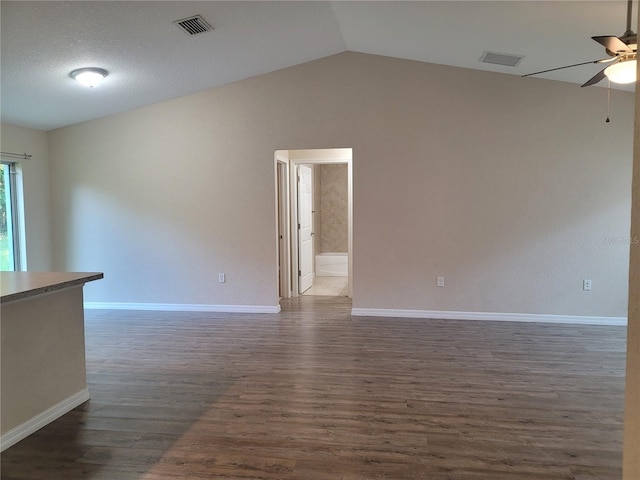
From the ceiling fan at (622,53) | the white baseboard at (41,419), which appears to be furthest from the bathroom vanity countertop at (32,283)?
the ceiling fan at (622,53)

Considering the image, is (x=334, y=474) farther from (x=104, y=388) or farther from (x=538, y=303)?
(x=538, y=303)

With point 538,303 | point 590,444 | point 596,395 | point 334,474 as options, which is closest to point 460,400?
point 590,444

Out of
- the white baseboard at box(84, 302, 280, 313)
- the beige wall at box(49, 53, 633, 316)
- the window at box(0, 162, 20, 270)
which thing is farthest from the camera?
the white baseboard at box(84, 302, 280, 313)

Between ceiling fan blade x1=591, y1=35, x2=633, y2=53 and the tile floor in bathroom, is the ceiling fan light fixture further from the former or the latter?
the tile floor in bathroom

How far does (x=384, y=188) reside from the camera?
4.79 m

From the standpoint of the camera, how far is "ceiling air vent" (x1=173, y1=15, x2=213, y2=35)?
3.28m

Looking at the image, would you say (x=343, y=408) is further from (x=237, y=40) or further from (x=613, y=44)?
(x=237, y=40)

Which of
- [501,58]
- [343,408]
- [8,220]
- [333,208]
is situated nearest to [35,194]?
[8,220]

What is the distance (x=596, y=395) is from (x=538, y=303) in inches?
76.7

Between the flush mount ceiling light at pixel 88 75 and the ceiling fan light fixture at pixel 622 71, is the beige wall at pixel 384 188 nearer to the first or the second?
the flush mount ceiling light at pixel 88 75

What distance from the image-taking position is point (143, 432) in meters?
2.38

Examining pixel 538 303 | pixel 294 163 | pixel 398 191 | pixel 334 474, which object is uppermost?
pixel 294 163

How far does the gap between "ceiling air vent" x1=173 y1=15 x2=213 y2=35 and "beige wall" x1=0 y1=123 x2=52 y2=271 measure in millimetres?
2948

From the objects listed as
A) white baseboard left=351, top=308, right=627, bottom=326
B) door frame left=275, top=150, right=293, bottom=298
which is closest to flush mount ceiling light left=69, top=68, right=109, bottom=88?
door frame left=275, top=150, right=293, bottom=298
